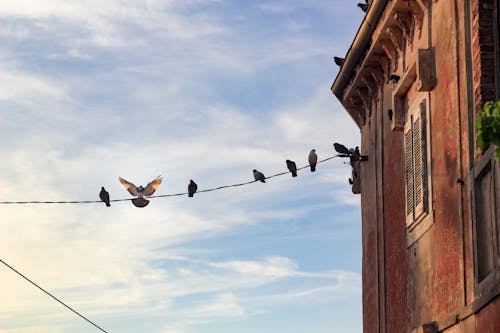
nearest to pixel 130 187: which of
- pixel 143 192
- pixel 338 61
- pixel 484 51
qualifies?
pixel 143 192

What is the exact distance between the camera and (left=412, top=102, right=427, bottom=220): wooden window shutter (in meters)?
14.2

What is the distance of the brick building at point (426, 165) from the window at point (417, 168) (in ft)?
0.05

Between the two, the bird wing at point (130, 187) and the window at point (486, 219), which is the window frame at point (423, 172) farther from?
the bird wing at point (130, 187)

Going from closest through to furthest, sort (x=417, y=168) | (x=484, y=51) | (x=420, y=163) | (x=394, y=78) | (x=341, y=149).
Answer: (x=484, y=51)
(x=420, y=163)
(x=417, y=168)
(x=394, y=78)
(x=341, y=149)

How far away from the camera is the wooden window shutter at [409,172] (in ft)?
48.8

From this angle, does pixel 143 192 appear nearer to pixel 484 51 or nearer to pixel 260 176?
pixel 260 176

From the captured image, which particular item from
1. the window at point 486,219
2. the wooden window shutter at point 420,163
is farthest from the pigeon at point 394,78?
the window at point 486,219

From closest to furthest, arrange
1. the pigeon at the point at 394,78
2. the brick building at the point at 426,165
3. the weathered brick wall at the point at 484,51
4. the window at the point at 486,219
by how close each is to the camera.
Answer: the window at the point at 486,219, the brick building at the point at 426,165, the weathered brick wall at the point at 484,51, the pigeon at the point at 394,78

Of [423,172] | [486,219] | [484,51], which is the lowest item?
[486,219]

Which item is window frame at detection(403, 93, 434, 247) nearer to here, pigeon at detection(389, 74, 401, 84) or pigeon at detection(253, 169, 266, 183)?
pigeon at detection(389, 74, 401, 84)

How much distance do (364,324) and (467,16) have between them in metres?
7.21

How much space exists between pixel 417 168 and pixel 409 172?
46 cm

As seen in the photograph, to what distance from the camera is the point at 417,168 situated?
14.6m

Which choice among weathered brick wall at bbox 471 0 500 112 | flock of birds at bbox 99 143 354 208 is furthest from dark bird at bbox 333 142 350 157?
weathered brick wall at bbox 471 0 500 112
